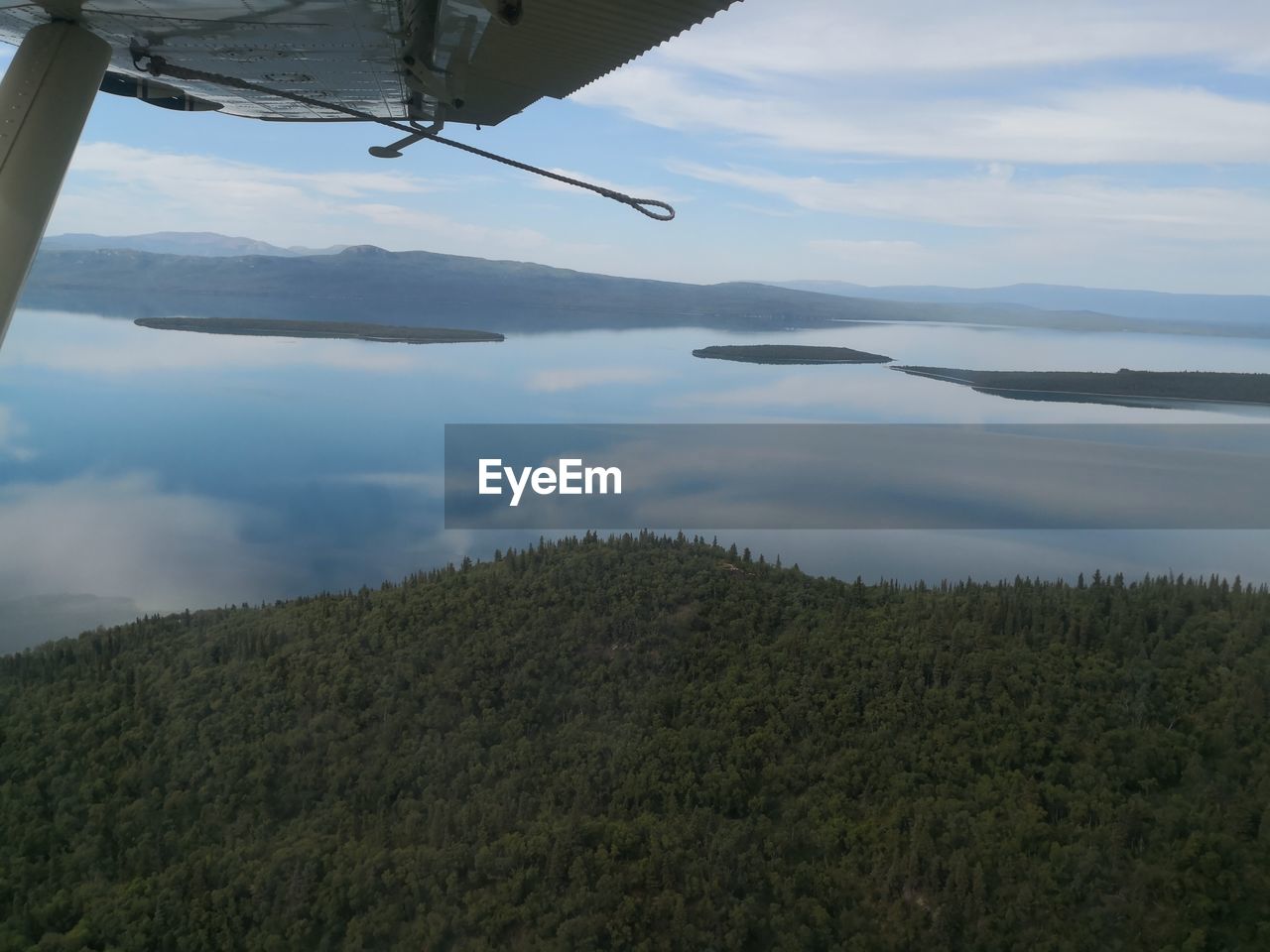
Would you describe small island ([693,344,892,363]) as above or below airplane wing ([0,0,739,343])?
above

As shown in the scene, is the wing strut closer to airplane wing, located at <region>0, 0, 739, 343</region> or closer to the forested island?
airplane wing, located at <region>0, 0, 739, 343</region>

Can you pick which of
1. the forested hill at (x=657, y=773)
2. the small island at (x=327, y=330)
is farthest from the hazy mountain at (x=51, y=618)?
the small island at (x=327, y=330)

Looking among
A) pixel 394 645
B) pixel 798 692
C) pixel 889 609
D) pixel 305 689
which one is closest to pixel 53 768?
pixel 305 689

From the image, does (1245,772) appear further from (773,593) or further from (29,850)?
(29,850)

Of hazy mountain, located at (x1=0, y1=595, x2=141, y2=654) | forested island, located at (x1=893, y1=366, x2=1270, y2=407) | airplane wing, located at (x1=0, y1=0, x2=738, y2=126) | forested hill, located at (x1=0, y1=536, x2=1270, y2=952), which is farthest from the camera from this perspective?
forested island, located at (x1=893, y1=366, x2=1270, y2=407)

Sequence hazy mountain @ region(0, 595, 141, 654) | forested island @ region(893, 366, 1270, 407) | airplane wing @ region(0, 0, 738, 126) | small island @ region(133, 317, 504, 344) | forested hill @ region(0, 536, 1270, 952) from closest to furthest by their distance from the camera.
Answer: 1. airplane wing @ region(0, 0, 738, 126)
2. forested hill @ region(0, 536, 1270, 952)
3. hazy mountain @ region(0, 595, 141, 654)
4. forested island @ region(893, 366, 1270, 407)
5. small island @ region(133, 317, 504, 344)

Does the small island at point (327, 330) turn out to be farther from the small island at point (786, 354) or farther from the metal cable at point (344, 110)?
the metal cable at point (344, 110)

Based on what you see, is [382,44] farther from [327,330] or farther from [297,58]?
[327,330]

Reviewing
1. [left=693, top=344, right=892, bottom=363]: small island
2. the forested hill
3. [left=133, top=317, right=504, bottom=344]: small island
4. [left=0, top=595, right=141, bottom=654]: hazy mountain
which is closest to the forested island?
[left=693, top=344, right=892, bottom=363]: small island
